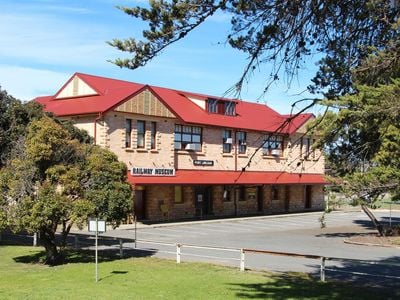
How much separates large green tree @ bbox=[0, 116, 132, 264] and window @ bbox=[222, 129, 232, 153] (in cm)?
2409

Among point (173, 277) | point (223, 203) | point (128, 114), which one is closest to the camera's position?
point (173, 277)

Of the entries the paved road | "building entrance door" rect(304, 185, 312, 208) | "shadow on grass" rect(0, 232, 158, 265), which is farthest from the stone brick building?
"shadow on grass" rect(0, 232, 158, 265)

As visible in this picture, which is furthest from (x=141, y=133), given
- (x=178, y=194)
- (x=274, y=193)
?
(x=274, y=193)

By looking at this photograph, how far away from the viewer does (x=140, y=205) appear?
1519 inches

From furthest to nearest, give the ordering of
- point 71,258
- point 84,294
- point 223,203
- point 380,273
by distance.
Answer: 1. point 223,203
2. point 71,258
3. point 380,273
4. point 84,294

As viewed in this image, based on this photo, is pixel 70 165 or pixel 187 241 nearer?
pixel 70 165

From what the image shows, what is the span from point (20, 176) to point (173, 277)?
22.5 feet

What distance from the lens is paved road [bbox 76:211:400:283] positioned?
19.7 meters

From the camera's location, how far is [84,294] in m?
13.7

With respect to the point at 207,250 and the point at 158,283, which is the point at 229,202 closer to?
the point at 207,250

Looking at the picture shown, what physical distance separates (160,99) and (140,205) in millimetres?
7103

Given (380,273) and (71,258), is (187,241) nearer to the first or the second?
(71,258)

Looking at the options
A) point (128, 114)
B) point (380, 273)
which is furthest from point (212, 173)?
point (380, 273)

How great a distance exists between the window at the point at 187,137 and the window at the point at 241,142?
15.5ft
